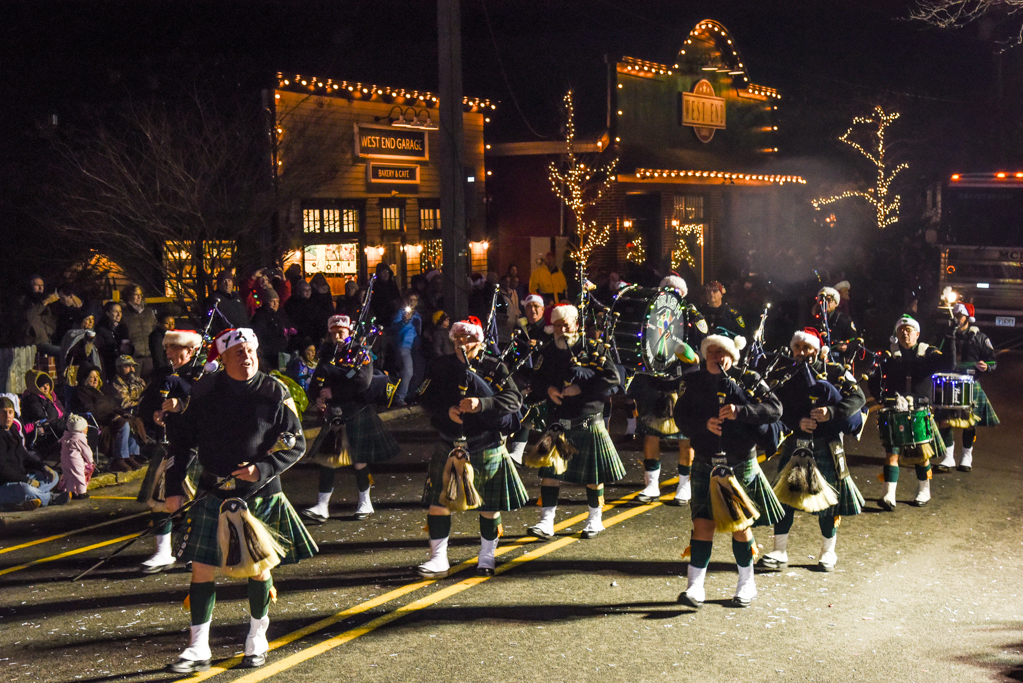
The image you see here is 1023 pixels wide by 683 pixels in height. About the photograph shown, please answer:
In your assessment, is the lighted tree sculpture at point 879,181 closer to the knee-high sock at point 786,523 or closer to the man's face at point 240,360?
A: the knee-high sock at point 786,523

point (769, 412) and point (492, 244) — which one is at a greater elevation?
point (492, 244)

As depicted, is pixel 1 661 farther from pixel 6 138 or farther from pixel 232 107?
pixel 6 138

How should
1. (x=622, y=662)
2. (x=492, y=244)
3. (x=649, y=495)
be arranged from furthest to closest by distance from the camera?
1. (x=492, y=244)
2. (x=649, y=495)
3. (x=622, y=662)

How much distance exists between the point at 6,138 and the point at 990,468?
670 inches

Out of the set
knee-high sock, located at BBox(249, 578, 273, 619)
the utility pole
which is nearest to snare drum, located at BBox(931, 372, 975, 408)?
the utility pole

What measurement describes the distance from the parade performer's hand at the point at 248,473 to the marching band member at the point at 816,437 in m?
3.97

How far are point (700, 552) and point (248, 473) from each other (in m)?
3.09

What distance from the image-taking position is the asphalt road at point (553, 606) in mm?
6504

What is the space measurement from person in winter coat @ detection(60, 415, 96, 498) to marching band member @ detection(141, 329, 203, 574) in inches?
95.0

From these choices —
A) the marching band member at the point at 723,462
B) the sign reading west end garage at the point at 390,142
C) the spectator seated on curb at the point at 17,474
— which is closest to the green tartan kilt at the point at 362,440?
the spectator seated on curb at the point at 17,474

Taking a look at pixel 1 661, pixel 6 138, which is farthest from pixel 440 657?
pixel 6 138

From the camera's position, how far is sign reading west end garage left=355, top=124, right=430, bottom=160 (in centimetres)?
2322

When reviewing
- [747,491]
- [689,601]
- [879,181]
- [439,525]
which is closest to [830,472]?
[747,491]

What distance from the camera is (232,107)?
19.3m
